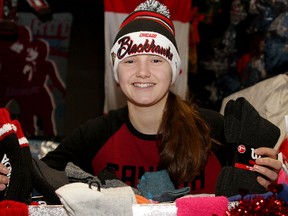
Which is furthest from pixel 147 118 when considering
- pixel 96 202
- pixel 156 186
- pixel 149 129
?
pixel 96 202

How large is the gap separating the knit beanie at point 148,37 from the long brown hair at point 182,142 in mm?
117

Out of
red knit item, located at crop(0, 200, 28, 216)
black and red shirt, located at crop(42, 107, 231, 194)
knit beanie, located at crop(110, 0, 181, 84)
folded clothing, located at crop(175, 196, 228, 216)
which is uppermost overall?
knit beanie, located at crop(110, 0, 181, 84)

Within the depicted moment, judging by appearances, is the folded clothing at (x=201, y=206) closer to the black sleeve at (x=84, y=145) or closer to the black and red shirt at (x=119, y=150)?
the black and red shirt at (x=119, y=150)

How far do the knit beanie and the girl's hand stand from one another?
0.48m

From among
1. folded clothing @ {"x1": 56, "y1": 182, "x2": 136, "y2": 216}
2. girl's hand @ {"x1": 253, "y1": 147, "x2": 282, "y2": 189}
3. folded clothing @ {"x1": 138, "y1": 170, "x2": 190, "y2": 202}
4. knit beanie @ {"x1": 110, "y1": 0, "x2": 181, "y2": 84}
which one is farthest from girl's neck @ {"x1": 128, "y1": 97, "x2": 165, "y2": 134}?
folded clothing @ {"x1": 56, "y1": 182, "x2": 136, "y2": 216}

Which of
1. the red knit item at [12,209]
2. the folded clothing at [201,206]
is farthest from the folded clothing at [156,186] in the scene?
the red knit item at [12,209]

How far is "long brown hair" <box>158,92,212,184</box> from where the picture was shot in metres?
1.39

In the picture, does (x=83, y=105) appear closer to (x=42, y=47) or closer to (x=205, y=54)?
(x=42, y=47)

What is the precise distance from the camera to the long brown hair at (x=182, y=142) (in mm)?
1391

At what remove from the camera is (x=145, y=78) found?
1.46m

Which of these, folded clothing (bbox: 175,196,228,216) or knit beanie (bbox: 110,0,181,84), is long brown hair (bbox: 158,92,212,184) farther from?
folded clothing (bbox: 175,196,228,216)

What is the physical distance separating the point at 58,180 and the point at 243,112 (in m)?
0.46

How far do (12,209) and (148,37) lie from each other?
2.46 feet

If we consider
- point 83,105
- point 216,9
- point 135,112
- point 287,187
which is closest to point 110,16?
point 216,9
